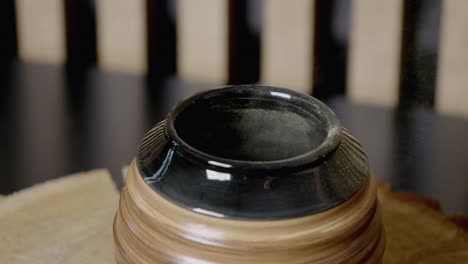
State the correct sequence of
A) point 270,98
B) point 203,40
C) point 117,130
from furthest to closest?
point 203,40 → point 117,130 → point 270,98

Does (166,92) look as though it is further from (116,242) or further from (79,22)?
(116,242)

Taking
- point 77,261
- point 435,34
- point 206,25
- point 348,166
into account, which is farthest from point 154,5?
point 348,166

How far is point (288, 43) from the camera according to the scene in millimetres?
1032

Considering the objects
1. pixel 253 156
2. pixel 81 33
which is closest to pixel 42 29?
pixel 81 33

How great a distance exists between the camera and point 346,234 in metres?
0.47

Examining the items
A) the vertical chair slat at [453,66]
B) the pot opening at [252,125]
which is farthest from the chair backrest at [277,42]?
the pot opening at [252,125]

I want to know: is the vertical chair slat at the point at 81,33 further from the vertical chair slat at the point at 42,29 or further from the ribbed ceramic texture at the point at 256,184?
the ribbed ceramic texture at the point at 256,184

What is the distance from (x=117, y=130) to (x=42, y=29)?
0.25 meters

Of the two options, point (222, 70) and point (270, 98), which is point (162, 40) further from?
point (270, 98)

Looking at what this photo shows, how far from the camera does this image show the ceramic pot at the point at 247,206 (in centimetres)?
45

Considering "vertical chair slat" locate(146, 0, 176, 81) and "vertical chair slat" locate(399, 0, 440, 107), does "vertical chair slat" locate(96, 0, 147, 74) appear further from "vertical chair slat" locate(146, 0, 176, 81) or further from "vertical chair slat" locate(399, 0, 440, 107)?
"vertical chair slat" locate(399, 0, 440, 107)

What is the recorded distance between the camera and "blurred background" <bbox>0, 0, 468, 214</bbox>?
91 centimetres

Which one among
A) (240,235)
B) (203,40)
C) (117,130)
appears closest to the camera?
(240,235)

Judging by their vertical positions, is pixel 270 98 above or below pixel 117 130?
above
